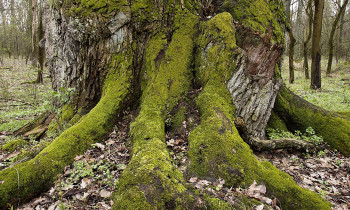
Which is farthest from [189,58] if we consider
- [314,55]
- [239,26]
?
[314,55]

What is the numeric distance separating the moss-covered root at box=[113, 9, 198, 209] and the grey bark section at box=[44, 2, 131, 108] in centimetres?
92

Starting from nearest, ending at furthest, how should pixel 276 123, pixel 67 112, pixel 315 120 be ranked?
pixel 67 112 → pixel 315 120 → pixel 276 123

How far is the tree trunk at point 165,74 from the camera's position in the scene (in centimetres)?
325

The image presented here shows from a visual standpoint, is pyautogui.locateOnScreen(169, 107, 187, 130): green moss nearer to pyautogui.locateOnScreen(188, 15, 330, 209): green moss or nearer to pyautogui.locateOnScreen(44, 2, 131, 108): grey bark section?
pyautogui.locateOnScreen(188, 15, 330, 209): green moss

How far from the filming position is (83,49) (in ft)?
15.9

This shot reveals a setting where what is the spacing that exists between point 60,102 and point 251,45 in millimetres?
4960

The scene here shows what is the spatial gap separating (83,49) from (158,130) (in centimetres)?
287

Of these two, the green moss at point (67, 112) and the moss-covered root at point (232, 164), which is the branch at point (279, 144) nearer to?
the moss-covered root at point (232, 164)

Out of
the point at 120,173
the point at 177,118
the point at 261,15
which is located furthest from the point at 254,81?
the point at 120,173

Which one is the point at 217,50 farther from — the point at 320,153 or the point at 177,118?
the point at 320,153

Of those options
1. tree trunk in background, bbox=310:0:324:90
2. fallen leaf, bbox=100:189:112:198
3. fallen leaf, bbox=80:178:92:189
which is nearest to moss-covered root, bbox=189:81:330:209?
fallen leaf, bbox=100:189:112:198

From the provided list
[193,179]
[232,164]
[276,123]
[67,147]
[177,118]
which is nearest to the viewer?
[193,179]

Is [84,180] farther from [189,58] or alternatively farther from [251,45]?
[251,45]

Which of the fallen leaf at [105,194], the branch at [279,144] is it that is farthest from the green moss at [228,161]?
the fallen leaf at [105,194]
